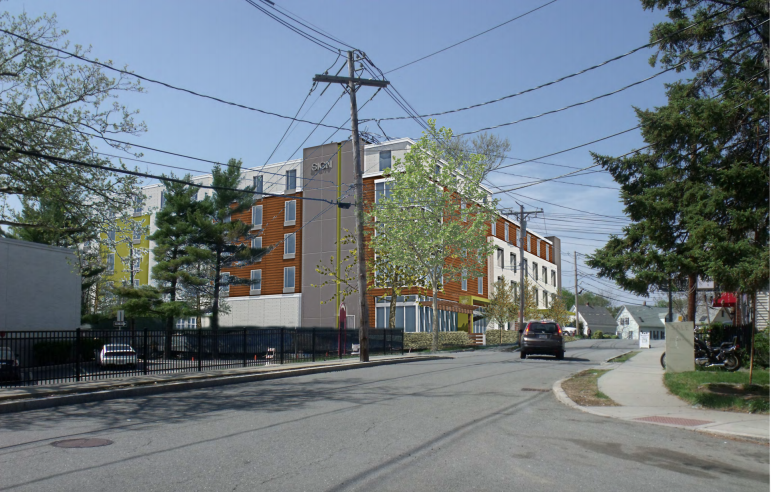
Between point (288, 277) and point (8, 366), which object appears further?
point (288, 277)

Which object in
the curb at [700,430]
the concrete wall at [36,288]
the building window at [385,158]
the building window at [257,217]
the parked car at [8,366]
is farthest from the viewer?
the building window at [257,217]

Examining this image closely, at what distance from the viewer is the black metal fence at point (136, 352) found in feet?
50.6

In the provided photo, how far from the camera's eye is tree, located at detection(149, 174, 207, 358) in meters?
39.4

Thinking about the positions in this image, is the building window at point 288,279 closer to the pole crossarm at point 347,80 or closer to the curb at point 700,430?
the pole crossarm at point 347,80

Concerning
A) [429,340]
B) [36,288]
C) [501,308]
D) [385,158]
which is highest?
[385,158]

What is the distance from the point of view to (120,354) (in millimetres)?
18344

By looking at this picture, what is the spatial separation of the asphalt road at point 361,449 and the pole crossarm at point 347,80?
16304 millimetres

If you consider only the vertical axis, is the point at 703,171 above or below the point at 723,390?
above

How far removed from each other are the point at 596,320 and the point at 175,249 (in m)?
89.2

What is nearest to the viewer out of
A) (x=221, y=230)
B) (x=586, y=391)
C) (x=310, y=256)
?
(x=586, y=391)

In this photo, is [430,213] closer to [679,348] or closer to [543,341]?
[543,341]

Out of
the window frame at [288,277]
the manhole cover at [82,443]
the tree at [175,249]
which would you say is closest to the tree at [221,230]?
the tree at [175,249]

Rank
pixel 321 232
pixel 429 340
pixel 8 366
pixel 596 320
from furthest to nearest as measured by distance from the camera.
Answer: pixel 596 320 < pixel 321 232 < pixel 429 340 < pixel 8 366

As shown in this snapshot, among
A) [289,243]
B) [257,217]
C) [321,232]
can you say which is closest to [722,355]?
[321,232]
